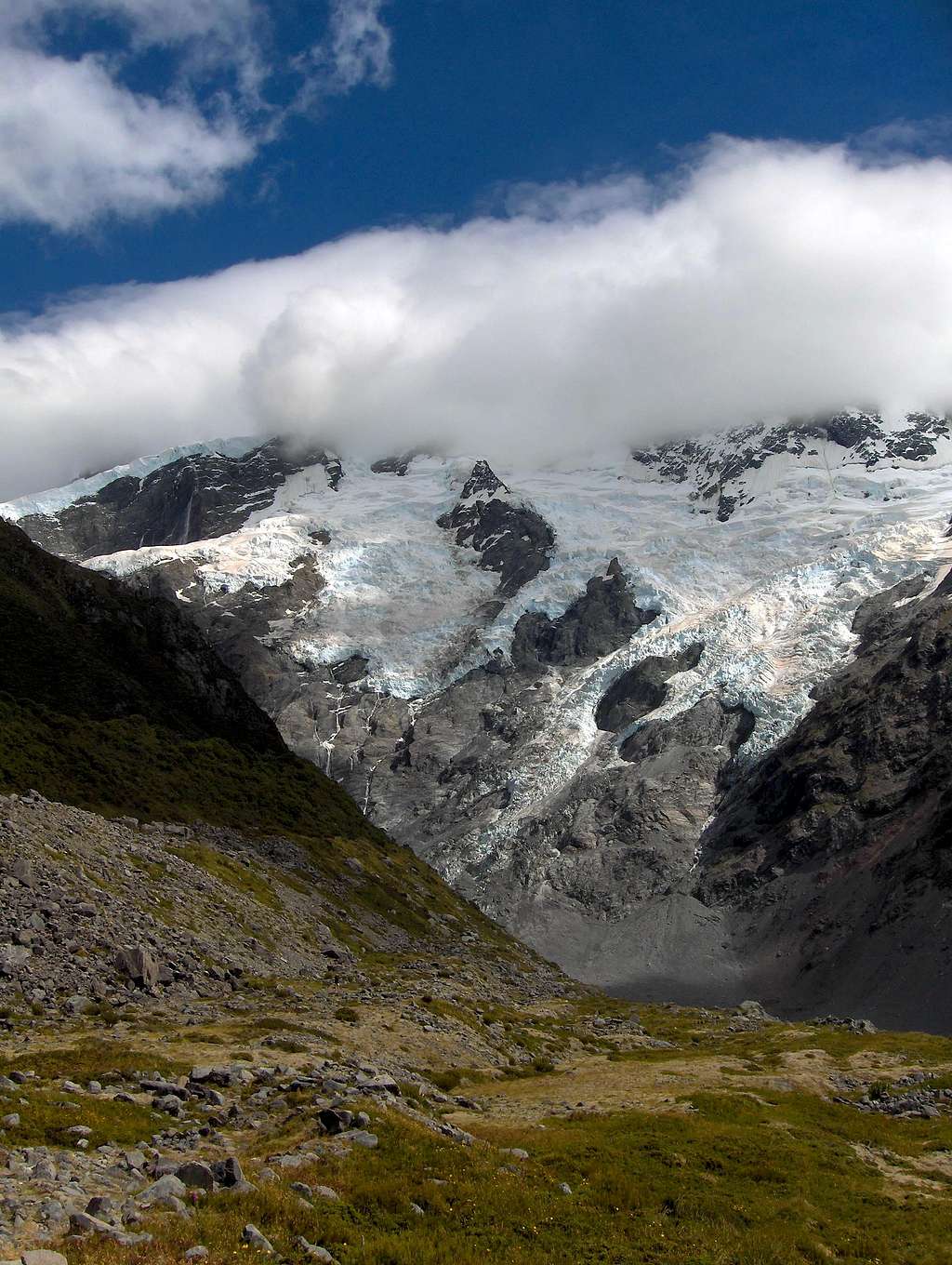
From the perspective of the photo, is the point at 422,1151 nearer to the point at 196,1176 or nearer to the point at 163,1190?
the point at 196,1176

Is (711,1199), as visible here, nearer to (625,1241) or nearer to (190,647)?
(625,1241)

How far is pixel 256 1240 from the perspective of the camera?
1992cm

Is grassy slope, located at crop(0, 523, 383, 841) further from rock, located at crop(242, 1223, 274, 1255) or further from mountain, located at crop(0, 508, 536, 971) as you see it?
rock, located at crop(242, 1223, 274, 1255)

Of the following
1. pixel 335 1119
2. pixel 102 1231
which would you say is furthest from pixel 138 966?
pixel 102 1231

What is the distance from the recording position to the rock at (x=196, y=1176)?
75.0 ft

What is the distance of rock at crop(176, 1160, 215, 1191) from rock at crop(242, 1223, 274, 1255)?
2822mm

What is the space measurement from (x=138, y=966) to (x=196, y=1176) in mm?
37156

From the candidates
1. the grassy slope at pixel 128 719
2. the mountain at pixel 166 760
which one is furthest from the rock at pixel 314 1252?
the grassy slope at pixel 128 719

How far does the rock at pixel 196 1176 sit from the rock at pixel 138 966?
36.0m

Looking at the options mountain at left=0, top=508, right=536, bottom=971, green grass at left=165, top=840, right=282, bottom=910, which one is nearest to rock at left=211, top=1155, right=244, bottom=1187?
mountain at left=0, top=508, right=536, bottom=971

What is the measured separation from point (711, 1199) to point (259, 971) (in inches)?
2093

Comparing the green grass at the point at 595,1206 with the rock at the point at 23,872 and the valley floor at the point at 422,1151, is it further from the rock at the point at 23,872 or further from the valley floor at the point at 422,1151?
the rock at the point at 23,872

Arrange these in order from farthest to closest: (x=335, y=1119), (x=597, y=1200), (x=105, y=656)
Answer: (x=105, y=656)
(x=335, y=1119)
(x=597, y=1200)

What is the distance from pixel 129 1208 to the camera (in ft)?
68.6
